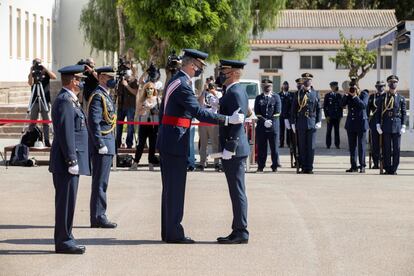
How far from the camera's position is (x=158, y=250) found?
11297mm

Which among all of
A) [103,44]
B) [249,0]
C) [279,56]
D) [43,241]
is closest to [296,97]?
[43,241]

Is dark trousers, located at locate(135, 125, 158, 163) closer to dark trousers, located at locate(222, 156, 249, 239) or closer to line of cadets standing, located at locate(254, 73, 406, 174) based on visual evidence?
line of cadets standing, located at locate(254, 73, 406, 174)

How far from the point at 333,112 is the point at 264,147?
9.64 metres

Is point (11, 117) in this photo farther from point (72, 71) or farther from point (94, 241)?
point (72, 71)

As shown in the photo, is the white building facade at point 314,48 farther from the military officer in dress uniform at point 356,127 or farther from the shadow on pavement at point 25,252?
the shadow on pavement at point 25,252

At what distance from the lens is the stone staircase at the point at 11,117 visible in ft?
106

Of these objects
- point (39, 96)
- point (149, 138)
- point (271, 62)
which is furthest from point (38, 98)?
point (271, 62)

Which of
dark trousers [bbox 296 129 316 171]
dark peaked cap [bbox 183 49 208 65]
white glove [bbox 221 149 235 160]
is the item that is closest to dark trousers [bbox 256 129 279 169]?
dark trousers [bbox 296 129 316 171]

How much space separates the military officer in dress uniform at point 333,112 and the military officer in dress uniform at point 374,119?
24.9 ft

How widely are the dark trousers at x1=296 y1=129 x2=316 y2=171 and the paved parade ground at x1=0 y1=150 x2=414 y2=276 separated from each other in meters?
1.76

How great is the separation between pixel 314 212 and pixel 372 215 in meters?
0.77

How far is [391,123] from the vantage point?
72.2 feet

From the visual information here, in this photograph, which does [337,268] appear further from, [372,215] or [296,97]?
[296,97]

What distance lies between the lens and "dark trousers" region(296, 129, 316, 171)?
71.8ft
